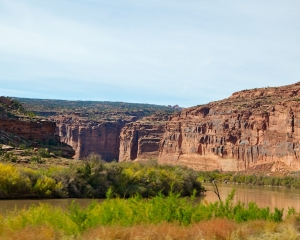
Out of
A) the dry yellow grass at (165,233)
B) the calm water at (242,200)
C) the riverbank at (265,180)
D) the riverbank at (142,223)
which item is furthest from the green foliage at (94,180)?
the riverbank at (265,180)

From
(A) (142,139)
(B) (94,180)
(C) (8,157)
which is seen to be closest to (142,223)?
(B) (94,180)

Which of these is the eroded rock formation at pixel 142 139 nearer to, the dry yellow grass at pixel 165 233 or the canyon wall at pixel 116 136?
the canyon wall at pixel 116 136

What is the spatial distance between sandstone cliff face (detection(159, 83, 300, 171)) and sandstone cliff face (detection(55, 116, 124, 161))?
2144cm

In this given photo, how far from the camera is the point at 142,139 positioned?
12294 centimetres

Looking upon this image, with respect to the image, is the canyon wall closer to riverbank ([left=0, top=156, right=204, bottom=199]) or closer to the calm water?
the calm water

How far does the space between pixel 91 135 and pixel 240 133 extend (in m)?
50.6

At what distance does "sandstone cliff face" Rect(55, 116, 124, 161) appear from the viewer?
129000 millimetres

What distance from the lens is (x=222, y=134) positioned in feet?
331

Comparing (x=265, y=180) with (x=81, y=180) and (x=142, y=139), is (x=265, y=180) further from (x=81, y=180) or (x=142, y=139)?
(x=142, y=139)

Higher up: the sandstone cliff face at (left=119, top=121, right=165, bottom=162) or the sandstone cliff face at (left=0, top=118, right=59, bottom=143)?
the sandstone cliff face at (left=0, top=118, right=59, bottom=143)

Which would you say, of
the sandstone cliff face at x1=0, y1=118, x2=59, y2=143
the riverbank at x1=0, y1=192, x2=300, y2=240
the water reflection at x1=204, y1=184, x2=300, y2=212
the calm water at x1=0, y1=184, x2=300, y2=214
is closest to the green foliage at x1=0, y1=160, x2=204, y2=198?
the calm water at x1=0, y1=184, x2=300, y2=214

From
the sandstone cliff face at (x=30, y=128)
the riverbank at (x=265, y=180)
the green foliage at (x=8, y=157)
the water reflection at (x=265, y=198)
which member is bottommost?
the riverbank at (x=265, y=180)

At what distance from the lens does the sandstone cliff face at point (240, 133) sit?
86.4 meters

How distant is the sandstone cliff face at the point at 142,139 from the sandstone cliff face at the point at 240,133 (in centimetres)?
593
